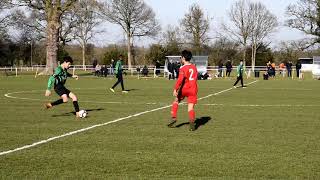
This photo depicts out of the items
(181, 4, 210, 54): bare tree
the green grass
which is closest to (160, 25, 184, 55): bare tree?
(181, 4, 210, 54): bare tree

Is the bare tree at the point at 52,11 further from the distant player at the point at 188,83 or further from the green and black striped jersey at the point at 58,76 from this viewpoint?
the distant player at the point at 188,83

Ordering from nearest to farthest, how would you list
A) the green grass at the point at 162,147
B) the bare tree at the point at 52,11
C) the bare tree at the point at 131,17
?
1. the green grass at the point at 162,147
2. the bare tree at the point at 52,11
3. the bare tree at the point at 131,17

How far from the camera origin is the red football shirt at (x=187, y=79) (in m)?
10.8

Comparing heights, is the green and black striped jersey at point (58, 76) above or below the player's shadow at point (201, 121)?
above

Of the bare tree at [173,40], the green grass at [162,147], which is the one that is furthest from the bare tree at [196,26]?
the green grass at [162,147]

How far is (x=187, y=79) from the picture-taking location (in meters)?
10.9

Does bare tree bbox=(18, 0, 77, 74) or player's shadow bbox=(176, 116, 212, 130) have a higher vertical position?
bare tree bbox=(18, 0, 77, 74)

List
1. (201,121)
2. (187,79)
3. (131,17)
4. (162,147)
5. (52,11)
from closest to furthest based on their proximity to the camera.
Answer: (162,147) → (187,79) → (201,121) → (52,11) → (131,17)

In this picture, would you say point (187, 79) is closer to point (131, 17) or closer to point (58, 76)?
point (58, 76)

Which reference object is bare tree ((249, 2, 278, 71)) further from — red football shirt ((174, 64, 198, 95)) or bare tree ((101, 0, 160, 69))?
red football shirt ((174, 64, 198, 95))

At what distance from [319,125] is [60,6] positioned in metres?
37.4

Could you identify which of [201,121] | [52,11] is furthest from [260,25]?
[201,121]

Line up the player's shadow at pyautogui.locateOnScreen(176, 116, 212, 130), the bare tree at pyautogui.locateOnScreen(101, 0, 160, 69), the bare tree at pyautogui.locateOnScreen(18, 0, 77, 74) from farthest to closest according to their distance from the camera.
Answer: the bare tree at pyautogui.locateOnScreen(101, 0, 160, 69)
the bare tree at pyautogui.locateOnScreen(18, 0, 77, 74)
the player's shadow at pyautogui.locateOnScreen(176, 116, 212, 130)

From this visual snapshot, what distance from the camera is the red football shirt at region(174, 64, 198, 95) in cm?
1083
